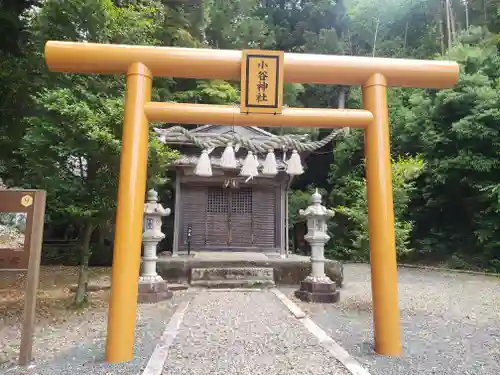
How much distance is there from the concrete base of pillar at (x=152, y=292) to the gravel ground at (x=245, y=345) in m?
0.98

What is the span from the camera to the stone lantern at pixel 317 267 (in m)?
7.12

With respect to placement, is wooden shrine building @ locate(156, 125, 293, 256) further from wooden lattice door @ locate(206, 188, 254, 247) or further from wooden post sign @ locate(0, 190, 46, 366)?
wooden post sign @ locate(0, 190, 46, 366)

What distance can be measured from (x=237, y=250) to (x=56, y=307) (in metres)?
6.28

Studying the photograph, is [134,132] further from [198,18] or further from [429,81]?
[198,18]

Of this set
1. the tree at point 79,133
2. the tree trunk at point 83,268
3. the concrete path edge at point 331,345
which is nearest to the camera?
the concrete path edge at point 331,345

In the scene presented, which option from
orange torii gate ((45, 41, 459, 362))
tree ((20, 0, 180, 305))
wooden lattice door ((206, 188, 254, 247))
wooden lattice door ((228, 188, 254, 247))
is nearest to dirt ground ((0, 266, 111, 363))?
tree ((20, 0, 180, 305))

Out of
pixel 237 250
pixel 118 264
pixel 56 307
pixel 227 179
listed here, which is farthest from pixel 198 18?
pixel 118 264

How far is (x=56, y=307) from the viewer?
6395 mm

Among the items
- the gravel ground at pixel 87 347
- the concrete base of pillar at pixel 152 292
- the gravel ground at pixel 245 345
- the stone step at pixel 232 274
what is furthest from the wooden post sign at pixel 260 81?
the stone step at pixel 232 274

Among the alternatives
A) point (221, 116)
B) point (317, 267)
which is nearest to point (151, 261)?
point (317, 267)

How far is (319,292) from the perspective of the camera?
23.4 ft

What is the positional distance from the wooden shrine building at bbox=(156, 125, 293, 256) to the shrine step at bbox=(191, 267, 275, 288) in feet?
9.19

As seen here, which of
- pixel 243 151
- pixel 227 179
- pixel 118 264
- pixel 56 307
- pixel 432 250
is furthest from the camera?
pixel 432 250

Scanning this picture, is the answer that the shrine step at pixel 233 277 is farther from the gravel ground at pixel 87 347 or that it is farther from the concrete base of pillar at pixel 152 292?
the gravel ground at pixel 87 347
